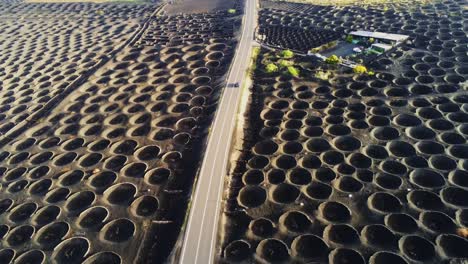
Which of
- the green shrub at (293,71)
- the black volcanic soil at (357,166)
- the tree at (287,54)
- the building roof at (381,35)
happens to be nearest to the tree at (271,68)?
the black volcanic soil at (357,166)

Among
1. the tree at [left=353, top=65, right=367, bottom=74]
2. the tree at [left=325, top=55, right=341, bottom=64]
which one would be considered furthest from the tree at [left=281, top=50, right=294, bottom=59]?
the tree at [left=353, top=65, right=367, bottom=74]

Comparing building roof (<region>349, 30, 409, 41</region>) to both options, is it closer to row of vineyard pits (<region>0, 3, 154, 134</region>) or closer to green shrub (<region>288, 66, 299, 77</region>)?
green shrub (<region>288, 66, 299, 77</region>)

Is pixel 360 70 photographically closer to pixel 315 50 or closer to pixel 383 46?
pixel 383 46

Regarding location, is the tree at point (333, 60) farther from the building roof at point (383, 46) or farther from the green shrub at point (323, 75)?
the building roof at point (383, 46)

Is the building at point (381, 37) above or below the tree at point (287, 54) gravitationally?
above

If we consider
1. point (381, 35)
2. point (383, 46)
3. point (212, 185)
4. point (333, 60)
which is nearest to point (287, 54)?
point (333, 60)

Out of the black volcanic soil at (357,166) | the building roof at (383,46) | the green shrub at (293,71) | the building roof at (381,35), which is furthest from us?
the building roof at (381,35)

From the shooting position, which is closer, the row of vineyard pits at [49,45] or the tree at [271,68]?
the tree at [271,68]
